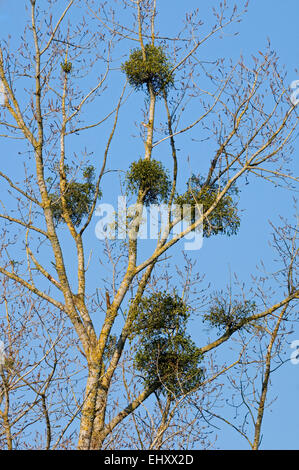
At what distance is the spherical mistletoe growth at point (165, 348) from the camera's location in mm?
13094

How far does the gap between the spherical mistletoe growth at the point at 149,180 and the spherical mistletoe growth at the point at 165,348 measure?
6.50ft

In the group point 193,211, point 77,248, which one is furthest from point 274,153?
point 77,248

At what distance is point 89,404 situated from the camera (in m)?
12.5

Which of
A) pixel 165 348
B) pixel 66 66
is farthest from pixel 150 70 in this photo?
pixel 165 348

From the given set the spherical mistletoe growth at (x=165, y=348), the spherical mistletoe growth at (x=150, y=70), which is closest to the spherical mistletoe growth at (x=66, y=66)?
the spherical mistletoe growth at (x=150, y=70)

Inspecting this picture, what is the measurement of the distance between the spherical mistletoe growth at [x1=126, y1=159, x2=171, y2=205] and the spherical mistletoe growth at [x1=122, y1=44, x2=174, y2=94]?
5.53 ft

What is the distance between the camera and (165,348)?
13234mm

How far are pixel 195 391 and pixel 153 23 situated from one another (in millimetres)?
7232

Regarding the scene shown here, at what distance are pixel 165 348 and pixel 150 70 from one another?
525 centimetres

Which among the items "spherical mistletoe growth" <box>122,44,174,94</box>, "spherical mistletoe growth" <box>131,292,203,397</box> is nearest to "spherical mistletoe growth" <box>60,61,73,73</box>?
"spherical mistletoe growth" <box>122,44,174,94</box>

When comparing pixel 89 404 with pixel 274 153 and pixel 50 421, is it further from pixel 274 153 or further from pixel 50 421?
pixel 274 153

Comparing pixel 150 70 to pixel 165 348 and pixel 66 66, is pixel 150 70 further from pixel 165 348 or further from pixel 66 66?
pixel 165 348

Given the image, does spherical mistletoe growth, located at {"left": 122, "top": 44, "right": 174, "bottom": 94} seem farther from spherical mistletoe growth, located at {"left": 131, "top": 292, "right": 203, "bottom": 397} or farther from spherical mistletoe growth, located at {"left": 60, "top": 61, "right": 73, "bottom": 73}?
spherical mistletoe growth, located at {"left": 131, "top": 292, "right": 203, "bottom": 397}

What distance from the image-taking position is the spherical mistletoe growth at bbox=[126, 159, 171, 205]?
14.4 metres
